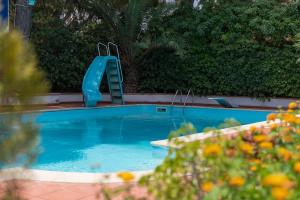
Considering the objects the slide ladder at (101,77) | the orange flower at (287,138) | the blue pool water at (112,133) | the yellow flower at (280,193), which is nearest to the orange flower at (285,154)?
the orange flower at (287,138)

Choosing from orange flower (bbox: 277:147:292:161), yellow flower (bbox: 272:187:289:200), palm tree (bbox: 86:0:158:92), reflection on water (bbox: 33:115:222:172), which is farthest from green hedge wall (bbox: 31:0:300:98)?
yellow flower (bbox: 272:187:289:200)

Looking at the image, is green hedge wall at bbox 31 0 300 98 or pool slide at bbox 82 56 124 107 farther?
green hedge wall at bbox 31 0 300 98

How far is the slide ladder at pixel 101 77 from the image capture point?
13.4 meters

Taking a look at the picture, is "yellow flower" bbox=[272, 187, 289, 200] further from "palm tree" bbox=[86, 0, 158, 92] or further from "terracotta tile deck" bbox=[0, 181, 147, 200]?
"palm tree" bbox=[86, 0, 158, 92]

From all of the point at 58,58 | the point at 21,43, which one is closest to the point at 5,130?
the point at 21,43

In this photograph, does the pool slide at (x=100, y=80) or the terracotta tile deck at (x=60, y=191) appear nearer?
the terracotta tile deck at (x=60, y=191)

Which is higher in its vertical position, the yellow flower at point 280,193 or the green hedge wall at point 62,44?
the green hedge wall at point 62,44

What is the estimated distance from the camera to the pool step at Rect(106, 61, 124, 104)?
1474 cm

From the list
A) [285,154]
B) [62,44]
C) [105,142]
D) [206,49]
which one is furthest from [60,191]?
[206,49]

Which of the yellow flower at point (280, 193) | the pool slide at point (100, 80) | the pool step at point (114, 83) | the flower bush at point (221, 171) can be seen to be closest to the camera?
the yellow flower at point (280, 193)

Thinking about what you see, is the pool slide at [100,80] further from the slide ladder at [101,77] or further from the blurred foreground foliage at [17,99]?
the blurred foreground foliage at [17,99]

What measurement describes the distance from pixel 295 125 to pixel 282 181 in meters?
1.58

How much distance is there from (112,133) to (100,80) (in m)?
3.84

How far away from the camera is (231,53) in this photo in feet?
48.4
